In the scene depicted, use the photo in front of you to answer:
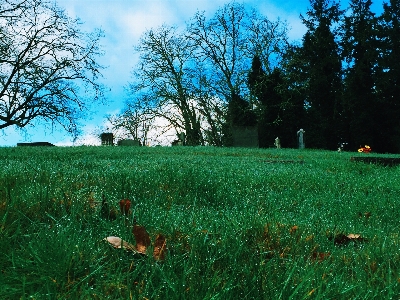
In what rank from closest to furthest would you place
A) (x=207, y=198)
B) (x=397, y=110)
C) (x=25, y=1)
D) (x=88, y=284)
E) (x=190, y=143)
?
1. (x=88, y=284)
2. (x=207, y=198)
3. (x=25, y=1)
4. (x=190, y=143)
5. (x=397, y=110)

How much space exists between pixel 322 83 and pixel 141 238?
134 ft

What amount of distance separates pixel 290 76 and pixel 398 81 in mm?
10054

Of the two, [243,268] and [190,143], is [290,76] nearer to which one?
[190,143]

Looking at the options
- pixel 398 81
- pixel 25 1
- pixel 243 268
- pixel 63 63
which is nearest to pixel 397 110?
pixel 398 81

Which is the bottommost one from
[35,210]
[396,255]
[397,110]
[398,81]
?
[396,255]

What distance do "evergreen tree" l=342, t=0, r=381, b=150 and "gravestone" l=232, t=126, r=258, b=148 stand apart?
1128 centimetres

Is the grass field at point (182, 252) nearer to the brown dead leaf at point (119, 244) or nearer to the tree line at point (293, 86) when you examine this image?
the brown dead leaf at point (119, 244)

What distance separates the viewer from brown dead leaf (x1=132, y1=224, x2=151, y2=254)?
2.35 m

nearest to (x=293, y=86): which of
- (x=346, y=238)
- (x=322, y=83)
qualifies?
(x=322, y=83)

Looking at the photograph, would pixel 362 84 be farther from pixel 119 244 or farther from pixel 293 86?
pixel 119 244


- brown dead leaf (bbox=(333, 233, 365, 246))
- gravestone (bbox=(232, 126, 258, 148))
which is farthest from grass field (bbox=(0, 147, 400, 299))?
gravestone (bbox=(232, 126, 258, 148))

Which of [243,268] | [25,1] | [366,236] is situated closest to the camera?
[243,268]

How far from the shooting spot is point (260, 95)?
36938 millimetres

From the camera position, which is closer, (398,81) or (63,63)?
(63,63)
